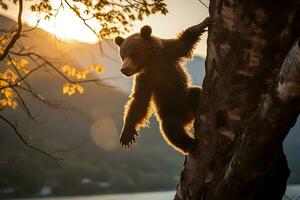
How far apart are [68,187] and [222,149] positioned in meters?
84.2

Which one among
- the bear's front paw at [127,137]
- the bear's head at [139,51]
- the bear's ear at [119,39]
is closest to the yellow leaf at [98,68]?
the bear's ear at [119,39]

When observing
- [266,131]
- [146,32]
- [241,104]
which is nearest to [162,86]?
[146,32]

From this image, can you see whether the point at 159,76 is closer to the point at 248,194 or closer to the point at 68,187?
the point at 248,194

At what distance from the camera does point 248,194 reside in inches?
131

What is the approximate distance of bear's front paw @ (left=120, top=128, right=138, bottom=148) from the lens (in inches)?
257

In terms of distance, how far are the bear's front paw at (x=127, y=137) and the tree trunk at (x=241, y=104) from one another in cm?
238

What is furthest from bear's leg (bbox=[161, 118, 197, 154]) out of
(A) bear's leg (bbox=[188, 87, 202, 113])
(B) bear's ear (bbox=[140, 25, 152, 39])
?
(B) bear's ear (bbox=[140, 25, 152, 39])

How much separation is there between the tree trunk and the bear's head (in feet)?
9.35

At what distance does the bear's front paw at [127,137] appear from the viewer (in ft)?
21.4

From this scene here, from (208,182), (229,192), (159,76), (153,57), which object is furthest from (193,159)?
(153,57)

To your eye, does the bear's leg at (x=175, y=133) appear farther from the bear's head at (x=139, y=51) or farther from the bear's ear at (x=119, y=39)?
the bear's ear at (x=119, y=39)

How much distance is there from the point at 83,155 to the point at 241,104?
353 ft

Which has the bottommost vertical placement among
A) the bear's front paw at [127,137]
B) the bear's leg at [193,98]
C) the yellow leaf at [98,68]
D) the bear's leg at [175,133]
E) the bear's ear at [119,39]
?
the bear's front paw at [127,137]

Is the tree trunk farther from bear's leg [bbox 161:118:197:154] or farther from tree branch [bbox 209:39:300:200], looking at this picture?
bear's leg [bbox 161:118:197:154]
